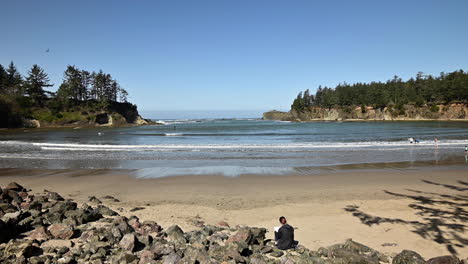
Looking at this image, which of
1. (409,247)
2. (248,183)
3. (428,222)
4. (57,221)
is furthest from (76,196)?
(428,222)

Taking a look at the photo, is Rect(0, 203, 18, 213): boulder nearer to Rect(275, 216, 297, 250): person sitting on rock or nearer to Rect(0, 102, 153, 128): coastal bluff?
Rect(275, 216, 297, 250): person sitting on rock

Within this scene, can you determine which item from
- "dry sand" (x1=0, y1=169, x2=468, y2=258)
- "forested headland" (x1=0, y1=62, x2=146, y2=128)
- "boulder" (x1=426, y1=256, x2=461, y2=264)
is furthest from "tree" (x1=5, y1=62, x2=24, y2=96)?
"boulder" (x1=426, y1=256, x2=461, y2=264)

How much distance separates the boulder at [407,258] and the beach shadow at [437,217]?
1355mm

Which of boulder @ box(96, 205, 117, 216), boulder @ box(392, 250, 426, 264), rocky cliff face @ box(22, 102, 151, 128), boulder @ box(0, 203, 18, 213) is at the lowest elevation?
boulder @ box(96, 205, 117, 216)

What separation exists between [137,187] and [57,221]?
544cm

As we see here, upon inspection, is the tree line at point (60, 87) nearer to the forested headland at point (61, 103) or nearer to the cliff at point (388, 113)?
the forested headland at point (61, 103)

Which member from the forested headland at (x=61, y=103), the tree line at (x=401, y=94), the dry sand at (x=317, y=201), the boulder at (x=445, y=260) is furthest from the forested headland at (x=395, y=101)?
the boulder at (x=445, y=260)

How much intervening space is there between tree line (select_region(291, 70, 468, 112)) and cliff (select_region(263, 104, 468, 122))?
2935mm

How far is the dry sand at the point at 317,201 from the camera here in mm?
7930

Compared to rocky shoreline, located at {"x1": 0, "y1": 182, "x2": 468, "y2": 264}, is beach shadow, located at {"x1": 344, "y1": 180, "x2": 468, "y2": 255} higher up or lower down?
lower down

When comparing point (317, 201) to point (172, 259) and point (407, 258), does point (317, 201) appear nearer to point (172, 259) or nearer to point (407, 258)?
point (407, 258)

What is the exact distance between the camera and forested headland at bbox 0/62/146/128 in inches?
3314

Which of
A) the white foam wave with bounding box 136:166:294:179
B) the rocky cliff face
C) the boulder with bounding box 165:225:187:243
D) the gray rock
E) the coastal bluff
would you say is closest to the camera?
the gray rock

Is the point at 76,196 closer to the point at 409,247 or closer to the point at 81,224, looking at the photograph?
the point at 81,224
